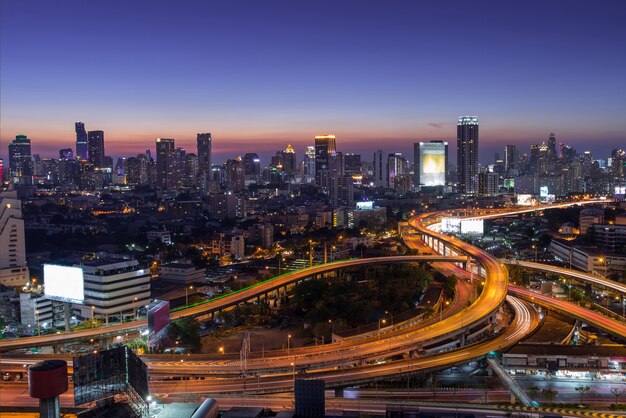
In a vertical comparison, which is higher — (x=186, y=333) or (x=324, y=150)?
(x=324, y=150)

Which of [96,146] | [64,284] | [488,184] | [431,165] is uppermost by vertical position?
[96,146]

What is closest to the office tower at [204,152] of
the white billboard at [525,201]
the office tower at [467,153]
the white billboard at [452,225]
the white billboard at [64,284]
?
the office tower at [467,153]

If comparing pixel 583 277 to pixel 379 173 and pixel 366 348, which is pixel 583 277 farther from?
pixel 379 173

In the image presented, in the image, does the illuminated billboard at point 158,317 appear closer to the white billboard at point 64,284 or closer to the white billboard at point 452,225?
the white billboard at point 64,284

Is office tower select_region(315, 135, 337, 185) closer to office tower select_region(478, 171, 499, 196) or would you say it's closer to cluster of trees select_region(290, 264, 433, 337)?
office tower select_region(478, 171, 499, 196)

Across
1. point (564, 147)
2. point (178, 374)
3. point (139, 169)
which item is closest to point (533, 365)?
point (178, 374)

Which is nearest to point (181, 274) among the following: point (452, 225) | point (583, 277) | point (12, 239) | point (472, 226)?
point (12, 239)

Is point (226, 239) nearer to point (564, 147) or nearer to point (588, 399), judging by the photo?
point (588, 399)
